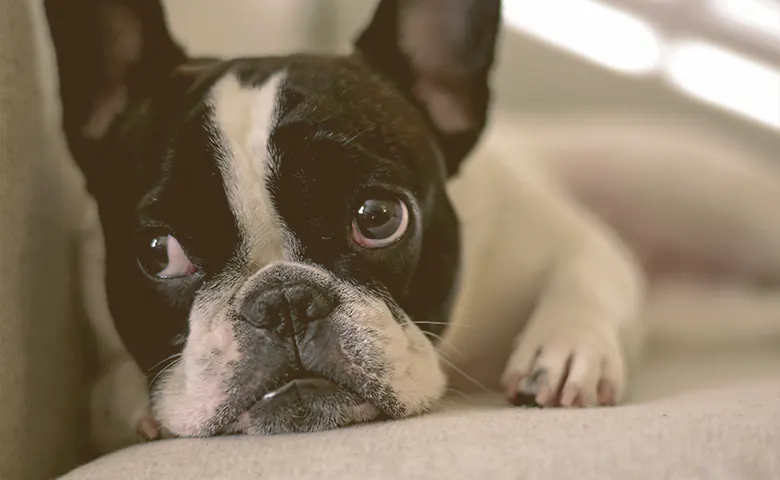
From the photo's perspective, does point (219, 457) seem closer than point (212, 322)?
Yes

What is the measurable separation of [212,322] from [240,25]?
139cm

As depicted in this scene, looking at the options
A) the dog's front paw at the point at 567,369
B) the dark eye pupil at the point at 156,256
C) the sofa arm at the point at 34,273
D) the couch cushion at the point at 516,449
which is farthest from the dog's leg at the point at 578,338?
the sofa arm at the point at 34,273

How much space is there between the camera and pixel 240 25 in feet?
7.45

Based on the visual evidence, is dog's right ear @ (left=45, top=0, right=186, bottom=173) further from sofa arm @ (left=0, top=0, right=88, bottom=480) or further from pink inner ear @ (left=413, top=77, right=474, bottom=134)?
pink inner ear @ (left=413, top=77, right=474, bottom=134)

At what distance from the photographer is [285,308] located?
1023 millimetres

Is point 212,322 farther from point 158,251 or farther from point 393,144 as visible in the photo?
point 393,144

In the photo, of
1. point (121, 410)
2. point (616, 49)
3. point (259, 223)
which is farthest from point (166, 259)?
point (616, 49)

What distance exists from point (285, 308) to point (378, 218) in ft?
0.60

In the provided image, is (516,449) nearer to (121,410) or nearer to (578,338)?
(578,338)

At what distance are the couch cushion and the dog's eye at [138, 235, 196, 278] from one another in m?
0.22

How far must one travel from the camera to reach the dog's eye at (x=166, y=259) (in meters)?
1.11

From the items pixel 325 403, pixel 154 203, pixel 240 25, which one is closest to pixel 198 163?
pixel 154 203

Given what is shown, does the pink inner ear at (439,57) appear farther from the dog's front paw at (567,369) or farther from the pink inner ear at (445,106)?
the dog's front paw at (567,369)

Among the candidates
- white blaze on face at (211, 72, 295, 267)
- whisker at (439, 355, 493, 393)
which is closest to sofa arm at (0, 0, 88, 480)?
white blaze on face at (211, 72, 295, 267)
